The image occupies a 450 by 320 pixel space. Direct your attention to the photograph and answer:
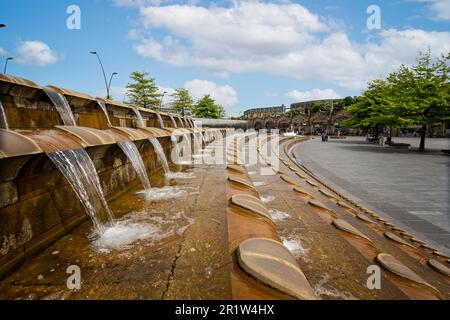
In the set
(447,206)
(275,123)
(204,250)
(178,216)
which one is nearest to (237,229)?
(204,250)

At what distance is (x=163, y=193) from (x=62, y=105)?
2043 mm

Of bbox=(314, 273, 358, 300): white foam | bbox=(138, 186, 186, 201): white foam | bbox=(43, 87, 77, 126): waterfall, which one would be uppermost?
bbox=(43, 87, 77, 126): waterfall

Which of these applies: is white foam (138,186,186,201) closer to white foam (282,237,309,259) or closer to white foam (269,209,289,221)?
white foam (269,209,289,221)

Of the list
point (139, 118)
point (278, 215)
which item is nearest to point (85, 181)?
point (278, 215)

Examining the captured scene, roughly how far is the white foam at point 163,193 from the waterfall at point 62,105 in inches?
63.3

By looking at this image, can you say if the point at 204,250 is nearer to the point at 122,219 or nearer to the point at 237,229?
the point at 237,229

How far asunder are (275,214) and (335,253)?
1.09m

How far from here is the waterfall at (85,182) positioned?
94.3 inches

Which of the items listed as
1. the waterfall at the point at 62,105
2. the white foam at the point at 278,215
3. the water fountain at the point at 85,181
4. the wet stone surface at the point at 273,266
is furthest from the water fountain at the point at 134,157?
the wet stone surface at the point at 273,266

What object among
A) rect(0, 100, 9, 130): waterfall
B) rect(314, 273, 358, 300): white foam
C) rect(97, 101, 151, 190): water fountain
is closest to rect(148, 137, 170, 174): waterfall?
rect(97, 101, 151, 190): water fountain

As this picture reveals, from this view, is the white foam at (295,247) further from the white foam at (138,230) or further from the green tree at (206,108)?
the green tree at (206,108)

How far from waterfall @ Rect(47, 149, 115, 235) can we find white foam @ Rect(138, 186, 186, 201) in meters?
0.80

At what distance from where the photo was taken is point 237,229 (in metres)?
2.45

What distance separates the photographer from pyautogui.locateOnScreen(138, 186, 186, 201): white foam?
3.78 metres
